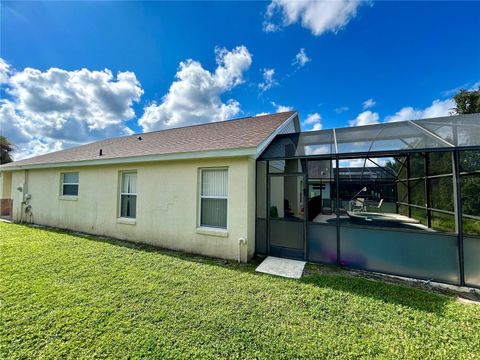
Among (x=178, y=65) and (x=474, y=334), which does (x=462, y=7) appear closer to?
(x=474, y=334)

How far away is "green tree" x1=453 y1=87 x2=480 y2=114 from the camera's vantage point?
47.5 feet

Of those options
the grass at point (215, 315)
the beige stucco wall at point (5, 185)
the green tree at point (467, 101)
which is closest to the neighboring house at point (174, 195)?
the grass at point (215, 315)

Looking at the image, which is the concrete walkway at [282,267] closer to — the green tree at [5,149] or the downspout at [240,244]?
the downspout at [240,244]

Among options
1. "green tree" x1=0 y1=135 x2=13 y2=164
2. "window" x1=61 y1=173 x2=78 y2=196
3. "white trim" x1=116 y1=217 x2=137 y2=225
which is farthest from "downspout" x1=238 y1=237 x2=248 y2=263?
"green tree" x1=0 y1=135 x2=13 y2=164

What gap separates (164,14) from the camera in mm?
8031

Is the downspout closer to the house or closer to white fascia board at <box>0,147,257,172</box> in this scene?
the house

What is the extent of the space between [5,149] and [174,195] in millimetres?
37965

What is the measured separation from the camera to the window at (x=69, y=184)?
9109 mm

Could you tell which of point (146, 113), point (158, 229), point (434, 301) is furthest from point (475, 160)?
point (146, 113)

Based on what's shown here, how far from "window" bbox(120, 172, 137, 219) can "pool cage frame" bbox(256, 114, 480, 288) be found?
16.1 ft

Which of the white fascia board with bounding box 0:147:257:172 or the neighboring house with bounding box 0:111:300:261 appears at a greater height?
the white fascia board with bounding box 0:147:257:172

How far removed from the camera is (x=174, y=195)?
21.3 ft

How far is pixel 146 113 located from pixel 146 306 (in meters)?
16.1

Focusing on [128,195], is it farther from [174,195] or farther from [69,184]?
[69,184]
